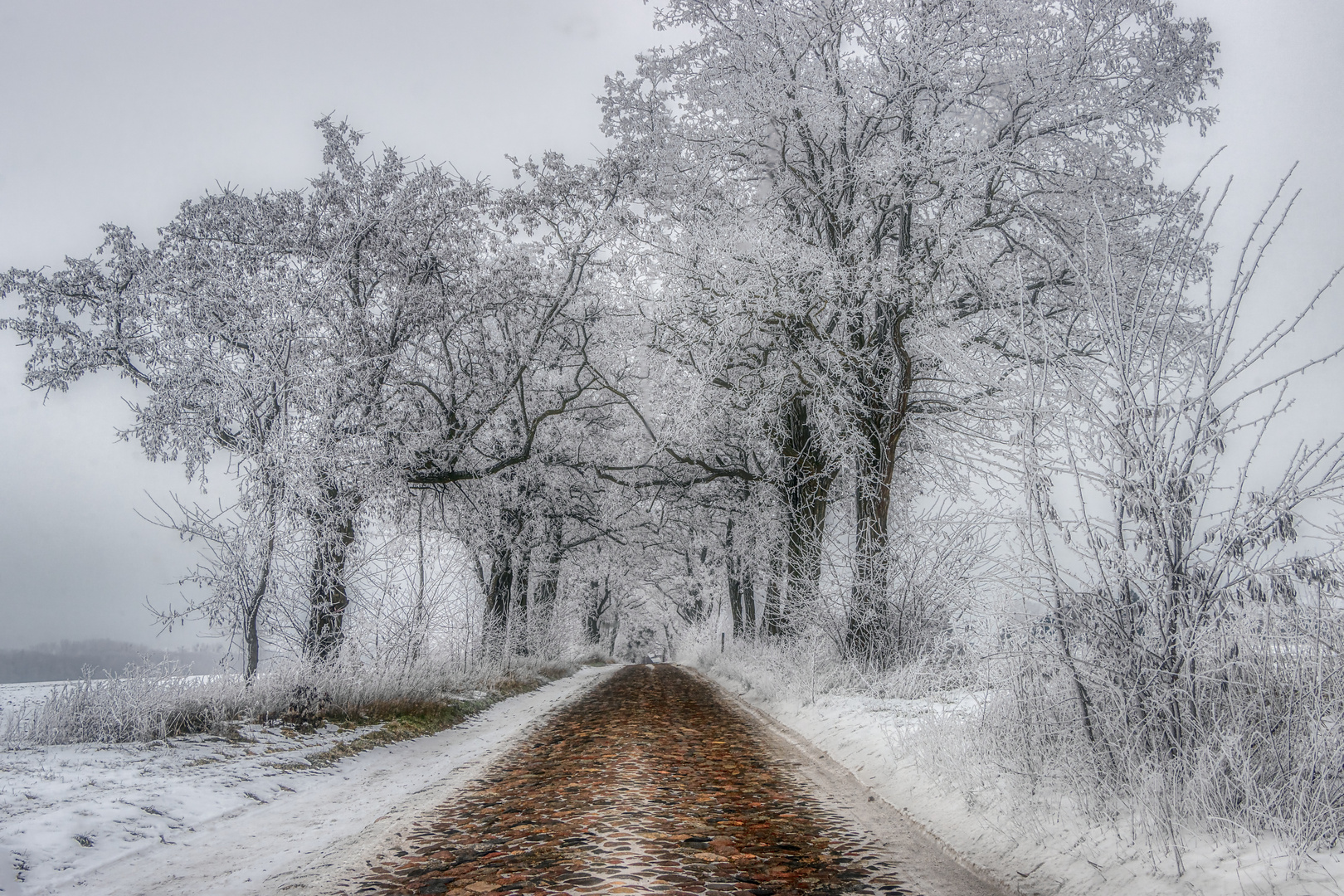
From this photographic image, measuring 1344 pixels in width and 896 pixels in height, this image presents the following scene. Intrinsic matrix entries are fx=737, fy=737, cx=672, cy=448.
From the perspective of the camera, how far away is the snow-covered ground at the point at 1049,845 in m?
2.93

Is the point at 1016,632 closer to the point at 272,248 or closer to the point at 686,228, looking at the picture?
the point at 686,228

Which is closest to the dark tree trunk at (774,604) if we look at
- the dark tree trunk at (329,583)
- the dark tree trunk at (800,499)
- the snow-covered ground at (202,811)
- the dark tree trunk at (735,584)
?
the dark tree trunk at (800,499)

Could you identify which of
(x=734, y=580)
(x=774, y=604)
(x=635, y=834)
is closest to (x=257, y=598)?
(x=635, y=834)

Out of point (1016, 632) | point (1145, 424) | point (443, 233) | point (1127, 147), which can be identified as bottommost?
point (1016, 632)

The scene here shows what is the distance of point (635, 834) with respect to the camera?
4605mm

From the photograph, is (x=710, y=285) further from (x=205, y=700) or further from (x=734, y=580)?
(x=734, y=580)

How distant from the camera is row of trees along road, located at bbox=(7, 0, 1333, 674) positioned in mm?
10234

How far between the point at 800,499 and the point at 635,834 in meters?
12.3

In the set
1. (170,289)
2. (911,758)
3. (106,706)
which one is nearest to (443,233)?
(170,289)

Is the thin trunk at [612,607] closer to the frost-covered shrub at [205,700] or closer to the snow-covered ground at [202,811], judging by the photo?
the frost-covered shrub at [205,700]

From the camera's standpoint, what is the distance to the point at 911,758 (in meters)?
6.21

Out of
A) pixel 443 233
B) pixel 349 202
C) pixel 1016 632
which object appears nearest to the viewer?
pixel 1016 632

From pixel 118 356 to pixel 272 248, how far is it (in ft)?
9.78

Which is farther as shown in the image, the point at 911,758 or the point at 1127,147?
the point at 1127,147
